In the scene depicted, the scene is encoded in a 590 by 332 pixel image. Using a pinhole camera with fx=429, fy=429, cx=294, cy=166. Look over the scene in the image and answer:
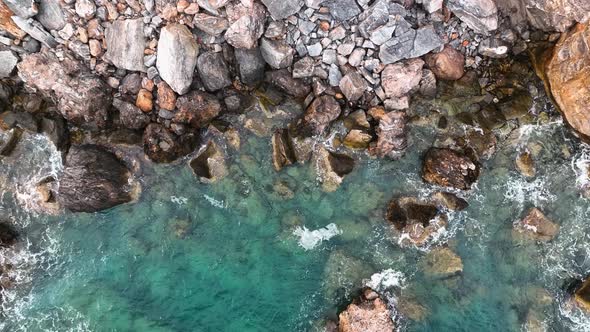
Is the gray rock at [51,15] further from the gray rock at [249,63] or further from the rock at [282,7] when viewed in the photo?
the rock at [282,7]

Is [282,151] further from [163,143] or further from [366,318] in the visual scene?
[366,318]

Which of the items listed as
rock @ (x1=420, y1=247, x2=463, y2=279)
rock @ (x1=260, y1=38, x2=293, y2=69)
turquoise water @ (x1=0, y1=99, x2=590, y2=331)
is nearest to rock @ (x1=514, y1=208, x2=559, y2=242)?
turquoise water @ (x1=0, y1=99, x2=590, y2=331)

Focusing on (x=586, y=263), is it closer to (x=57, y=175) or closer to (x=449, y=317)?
(x=449, y=317)

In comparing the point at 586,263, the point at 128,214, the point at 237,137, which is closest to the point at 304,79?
the point at 237,137

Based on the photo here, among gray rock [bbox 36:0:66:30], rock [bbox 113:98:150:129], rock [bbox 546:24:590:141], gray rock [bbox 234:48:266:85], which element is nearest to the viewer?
rock [bbox 546:24:590:141]

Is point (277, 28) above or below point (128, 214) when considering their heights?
above

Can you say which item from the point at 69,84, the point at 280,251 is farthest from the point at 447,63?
the point at 69,84

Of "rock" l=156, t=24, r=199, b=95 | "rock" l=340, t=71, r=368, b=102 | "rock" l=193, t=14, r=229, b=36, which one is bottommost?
"rock" l=340, t=71, r=368, b=102

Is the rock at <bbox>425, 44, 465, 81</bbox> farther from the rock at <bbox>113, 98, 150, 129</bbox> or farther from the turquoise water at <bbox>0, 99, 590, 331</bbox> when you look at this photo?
the rock at <bbox>113, 98, 150, 129</bbox>
